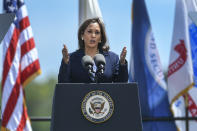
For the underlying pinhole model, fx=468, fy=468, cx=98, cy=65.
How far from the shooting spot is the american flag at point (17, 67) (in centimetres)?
677

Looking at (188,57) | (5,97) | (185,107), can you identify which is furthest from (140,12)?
(5,97)

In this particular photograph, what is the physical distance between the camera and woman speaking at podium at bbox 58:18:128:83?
3.33m

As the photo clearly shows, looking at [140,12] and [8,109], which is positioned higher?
[140,12]

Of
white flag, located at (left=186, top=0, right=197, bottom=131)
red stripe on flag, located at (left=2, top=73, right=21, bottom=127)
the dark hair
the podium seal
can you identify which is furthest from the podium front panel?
white flag, located at (left=186, top=0, right=197, bottom=131)

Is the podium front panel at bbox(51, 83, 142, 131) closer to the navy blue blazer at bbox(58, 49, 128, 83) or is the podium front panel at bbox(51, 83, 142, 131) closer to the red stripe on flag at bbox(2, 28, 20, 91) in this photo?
the navy blue blazer at bbox(58, 49, 128, 83)

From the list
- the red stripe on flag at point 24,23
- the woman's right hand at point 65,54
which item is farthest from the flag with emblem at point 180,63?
the woman's right hand at point 65,54

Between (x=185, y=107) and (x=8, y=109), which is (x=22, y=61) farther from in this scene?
(x=185, y=107)

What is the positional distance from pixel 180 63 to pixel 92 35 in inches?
166

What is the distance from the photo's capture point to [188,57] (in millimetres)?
7379

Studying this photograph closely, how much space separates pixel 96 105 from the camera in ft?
9.90

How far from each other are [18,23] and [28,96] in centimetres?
6231

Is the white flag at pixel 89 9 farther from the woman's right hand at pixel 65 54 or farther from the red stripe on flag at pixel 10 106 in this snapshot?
the woman's right hand at pixel 65 54

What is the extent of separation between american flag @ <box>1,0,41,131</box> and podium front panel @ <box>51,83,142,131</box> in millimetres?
3853

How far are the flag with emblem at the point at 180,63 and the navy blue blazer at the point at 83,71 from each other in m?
4.03
